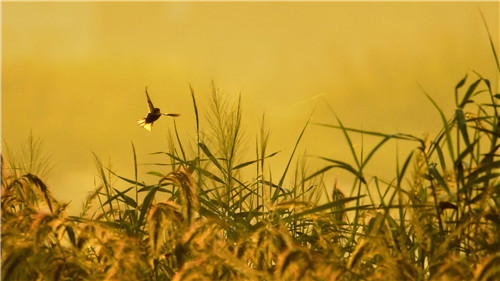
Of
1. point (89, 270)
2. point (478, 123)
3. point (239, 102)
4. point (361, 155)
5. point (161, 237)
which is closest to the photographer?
point (161, 237)

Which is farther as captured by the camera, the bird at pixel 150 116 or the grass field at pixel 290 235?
the bird at pixel 150 116

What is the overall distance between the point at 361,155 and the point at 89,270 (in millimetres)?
1068

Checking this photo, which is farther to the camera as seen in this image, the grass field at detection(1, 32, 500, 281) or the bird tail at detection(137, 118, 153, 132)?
the bird tail at detection(137, 118, 153, 132)

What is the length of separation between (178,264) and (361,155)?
870 mm

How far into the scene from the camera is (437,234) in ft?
8.53

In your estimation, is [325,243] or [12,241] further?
[325,243]

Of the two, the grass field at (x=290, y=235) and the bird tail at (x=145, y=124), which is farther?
the bird tail at (x=145, y=124)

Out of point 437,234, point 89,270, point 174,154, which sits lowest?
point 437,234

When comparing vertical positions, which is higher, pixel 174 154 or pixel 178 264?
pixel 174 154

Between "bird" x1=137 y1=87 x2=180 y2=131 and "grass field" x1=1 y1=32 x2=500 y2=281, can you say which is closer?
"grass field" x1=1 y1=32 x2=500 y2=281

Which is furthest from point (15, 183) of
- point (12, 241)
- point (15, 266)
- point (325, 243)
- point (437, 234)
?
point (437, 234)

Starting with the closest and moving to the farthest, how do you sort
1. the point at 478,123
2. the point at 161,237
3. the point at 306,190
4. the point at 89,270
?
the point at 161,237, the point at 89,270, the point at 478,123, the point at 306,190

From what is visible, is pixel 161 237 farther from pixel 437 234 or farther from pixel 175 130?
pixel 175 130

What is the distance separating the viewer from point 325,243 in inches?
101
